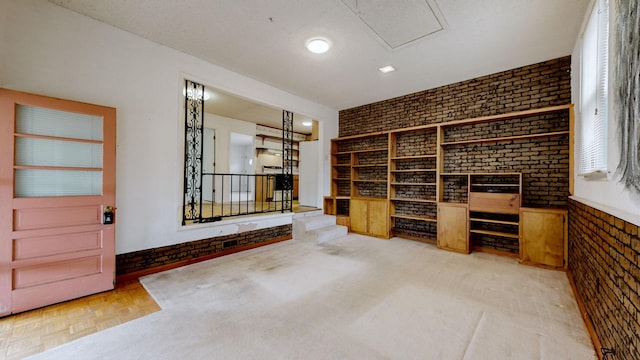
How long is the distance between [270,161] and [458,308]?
8.33 meters

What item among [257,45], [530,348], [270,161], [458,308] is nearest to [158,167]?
[257,45]

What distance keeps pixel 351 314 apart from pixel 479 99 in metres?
4.45

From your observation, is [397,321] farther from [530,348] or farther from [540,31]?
[540,31]

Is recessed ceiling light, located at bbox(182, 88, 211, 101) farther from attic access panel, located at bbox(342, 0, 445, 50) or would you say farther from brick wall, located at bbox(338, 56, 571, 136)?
brick wall, located at bbox(338, 56, 571, 136)

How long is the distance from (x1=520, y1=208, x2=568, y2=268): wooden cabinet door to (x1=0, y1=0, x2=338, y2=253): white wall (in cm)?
480

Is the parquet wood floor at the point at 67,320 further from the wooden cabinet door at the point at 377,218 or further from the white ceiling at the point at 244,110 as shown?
the wooden cabinet door at the point at 377,218

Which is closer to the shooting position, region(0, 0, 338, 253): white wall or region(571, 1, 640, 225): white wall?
region(571, 1, 640, 225): white wall

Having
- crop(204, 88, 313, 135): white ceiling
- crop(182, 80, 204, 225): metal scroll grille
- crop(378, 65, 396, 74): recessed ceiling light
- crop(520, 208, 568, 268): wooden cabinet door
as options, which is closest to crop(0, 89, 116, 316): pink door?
crop(182, 80, 204, 225): metal scroll grille

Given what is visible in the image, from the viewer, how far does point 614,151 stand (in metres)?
1.67

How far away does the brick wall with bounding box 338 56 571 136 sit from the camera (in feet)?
12.6

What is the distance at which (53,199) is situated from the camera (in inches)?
100

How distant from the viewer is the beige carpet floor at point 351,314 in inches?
73.0

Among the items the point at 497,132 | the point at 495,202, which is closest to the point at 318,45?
the point at 497,132

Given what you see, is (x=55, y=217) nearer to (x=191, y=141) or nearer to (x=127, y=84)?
(x=127, y=84)
